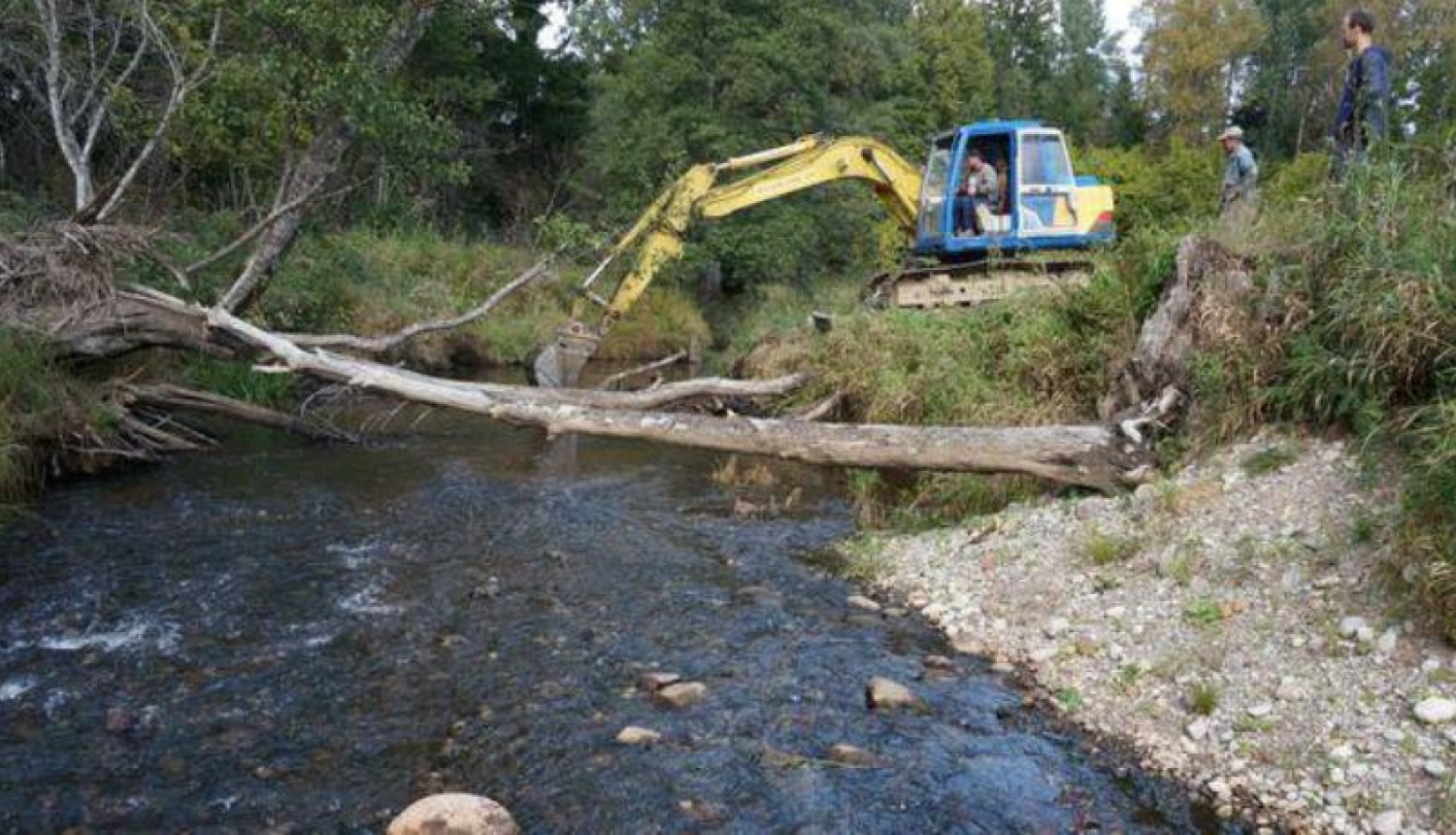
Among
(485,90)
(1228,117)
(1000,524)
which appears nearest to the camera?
(1000,524)

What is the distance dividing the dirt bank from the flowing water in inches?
14.2

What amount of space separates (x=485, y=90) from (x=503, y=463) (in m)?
14.6

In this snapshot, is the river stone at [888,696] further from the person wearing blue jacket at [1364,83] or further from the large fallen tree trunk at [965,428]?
the person wearing blue jacket at [1364,83]

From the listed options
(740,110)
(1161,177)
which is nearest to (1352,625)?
(740,110)

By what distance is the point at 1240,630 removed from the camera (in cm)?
523

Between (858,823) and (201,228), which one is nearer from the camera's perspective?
(858,823)

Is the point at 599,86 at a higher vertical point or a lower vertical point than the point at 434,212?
higher

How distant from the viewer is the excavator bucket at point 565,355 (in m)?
11.8

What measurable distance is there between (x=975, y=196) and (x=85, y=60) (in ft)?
36.9

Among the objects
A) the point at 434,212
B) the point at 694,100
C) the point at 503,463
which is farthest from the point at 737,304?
the point at 503,463

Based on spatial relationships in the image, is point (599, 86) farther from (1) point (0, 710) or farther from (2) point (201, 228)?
(1) point (0, 710)

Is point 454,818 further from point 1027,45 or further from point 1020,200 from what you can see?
point 1027,45

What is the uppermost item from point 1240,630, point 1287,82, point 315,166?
point 1287,82

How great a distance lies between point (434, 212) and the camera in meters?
27.1
